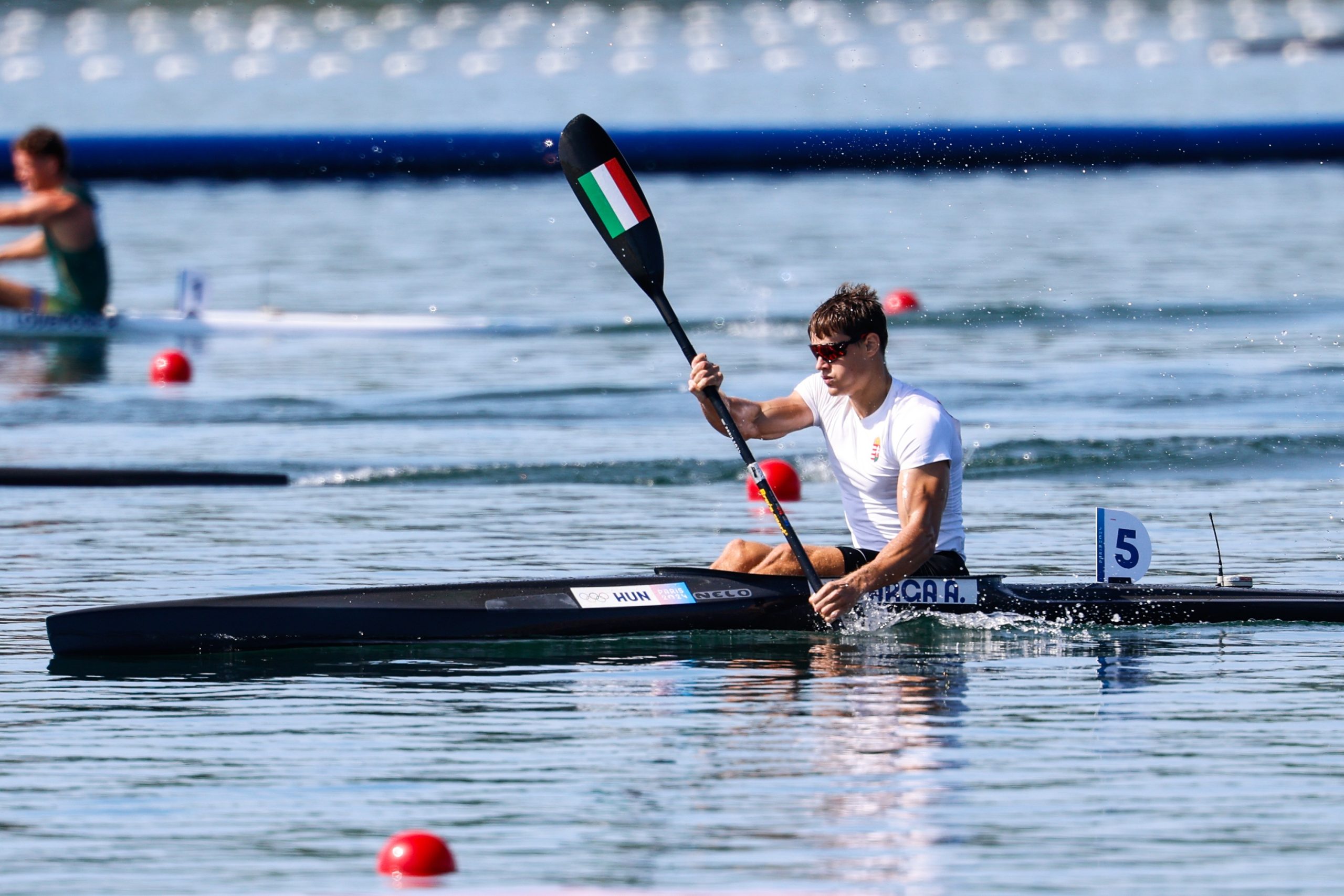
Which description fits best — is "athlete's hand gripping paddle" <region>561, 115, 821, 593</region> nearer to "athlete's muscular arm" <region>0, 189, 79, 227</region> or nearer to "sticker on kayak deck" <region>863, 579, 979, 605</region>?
"sticker on kayak deck" <region>863, 579, 979, 605</region>

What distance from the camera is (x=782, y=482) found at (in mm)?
11500

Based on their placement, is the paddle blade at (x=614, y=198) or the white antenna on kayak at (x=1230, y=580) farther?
the paddle blade at (x=614, y=198)

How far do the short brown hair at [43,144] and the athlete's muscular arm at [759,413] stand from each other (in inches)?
353

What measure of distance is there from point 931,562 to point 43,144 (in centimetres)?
981

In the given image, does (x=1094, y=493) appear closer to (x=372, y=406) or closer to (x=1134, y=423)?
(x=1134, y=423)

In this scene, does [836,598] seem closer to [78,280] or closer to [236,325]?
[78,280]

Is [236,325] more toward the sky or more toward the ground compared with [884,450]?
more toward the sky

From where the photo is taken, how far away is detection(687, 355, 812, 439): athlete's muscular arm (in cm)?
775

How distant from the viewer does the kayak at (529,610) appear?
24.7 feet

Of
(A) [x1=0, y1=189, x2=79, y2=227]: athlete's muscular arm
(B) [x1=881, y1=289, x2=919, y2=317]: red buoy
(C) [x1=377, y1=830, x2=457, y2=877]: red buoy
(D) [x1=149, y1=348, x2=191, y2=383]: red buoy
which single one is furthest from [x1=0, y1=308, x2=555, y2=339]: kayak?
(C) [x1=377, y1=830, x2=457, y2=877]: red buoy

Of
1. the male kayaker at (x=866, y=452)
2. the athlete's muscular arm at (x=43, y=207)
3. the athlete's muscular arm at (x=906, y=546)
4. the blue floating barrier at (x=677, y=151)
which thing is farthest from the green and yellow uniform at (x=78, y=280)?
the blue floating barrier at (x=677, y=151)

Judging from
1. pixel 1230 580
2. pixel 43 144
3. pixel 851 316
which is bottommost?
pixel 1230 580

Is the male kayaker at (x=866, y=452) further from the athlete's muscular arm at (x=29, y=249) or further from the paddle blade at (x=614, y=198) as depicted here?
the athlete's muscular arm at (x=29, y=249)

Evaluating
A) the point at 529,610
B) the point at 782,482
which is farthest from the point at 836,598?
the point at 782,482
